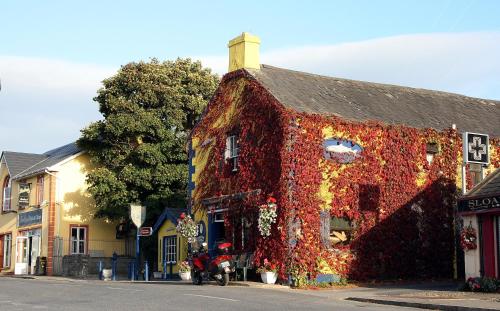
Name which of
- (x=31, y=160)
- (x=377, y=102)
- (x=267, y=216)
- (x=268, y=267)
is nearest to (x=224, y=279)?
(x=268, y=267)

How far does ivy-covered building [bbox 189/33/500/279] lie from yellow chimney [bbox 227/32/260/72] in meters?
0.04

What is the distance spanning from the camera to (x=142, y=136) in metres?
37.9

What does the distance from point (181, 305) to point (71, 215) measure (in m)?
27.2

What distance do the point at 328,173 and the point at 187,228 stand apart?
6.84 metres

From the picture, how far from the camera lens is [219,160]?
2862 centimetres

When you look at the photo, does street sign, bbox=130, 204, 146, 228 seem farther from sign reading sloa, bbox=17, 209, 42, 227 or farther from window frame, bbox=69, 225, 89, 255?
sign reading sloa, bbox=17, 209, 42, 227

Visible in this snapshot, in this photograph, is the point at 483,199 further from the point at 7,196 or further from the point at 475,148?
the point at 7,196

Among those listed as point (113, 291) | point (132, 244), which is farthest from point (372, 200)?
point (132, 244)

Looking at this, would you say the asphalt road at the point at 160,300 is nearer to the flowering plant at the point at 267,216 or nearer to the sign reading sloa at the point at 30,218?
the flowering plant at the point at 267,216

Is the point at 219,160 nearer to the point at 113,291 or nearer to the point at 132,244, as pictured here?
the point at 113,291

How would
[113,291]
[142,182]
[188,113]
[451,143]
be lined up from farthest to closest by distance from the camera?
[188,113] < [142,182] < [451,143] < [113,291]

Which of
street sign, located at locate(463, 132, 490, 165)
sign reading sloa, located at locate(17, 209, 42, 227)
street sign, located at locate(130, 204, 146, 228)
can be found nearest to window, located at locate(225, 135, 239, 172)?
street sign, located at locate(130, 204, 146, 228)

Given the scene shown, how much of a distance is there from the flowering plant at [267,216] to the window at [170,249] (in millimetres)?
8725

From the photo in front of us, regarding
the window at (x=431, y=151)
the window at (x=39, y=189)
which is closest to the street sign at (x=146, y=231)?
the window at (x=431, y=151)
